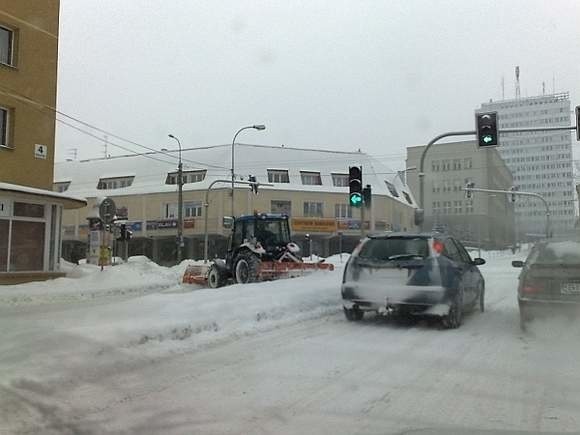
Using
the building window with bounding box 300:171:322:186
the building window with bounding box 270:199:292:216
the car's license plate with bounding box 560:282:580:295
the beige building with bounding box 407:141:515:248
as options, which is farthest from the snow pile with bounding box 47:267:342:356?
the building window with bounding box 300:171:322:186

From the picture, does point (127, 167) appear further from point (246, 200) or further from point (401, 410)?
point (401, 410)

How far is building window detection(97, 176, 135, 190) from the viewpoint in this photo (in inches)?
2621

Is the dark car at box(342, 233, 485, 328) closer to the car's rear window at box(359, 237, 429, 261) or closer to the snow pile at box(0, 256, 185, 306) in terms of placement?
the car's rear window at box(359, 237, 429, 261)

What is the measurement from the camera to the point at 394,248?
10.4 m

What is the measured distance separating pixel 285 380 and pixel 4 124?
17.8 metres

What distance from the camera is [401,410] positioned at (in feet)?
17.7

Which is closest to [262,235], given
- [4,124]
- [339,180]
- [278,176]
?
[4,124]

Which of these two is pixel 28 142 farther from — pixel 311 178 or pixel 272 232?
pixel 311 178

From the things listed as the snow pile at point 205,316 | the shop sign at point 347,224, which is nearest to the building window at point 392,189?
the shop sign at point 347,224

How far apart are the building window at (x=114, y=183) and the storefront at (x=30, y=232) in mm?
44733

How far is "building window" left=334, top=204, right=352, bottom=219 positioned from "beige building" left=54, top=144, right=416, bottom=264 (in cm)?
10

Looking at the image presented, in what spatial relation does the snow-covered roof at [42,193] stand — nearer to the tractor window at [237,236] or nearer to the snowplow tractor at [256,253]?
the snowplow tractor at [256,253]

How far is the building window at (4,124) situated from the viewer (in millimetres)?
20562

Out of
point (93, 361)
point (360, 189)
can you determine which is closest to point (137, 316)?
point (93, 361)
